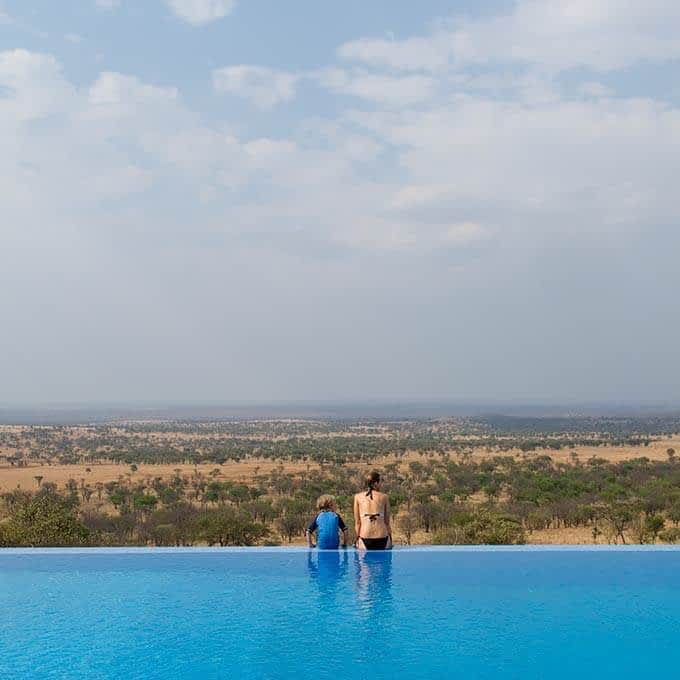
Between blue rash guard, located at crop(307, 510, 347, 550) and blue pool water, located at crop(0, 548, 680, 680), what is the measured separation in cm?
11

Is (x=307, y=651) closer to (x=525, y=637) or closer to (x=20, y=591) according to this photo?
(x=525, y=637)

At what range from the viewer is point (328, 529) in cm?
875

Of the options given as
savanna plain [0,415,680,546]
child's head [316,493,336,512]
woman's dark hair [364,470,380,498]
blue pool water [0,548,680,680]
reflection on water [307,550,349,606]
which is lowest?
savanna plain [0,415,680,546]

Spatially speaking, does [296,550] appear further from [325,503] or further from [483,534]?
[483,534]

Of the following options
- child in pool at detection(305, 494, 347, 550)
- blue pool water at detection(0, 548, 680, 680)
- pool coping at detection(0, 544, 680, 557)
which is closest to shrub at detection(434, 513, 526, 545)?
pool coping at detection(0, 544, 680, 557)

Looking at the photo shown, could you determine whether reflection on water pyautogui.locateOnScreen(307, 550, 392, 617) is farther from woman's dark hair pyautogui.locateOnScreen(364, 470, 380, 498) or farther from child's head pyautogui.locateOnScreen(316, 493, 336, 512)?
woman's dark hair pyautogui.locateOnScreen(364, 470, 380, 498)

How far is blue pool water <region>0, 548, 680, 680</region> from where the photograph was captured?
656cm

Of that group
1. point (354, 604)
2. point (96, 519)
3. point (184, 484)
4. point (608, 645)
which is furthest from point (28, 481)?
point (608, 645)

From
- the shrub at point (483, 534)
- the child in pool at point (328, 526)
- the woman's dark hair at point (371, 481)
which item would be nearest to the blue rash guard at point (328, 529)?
the child in pool at point (328, 526)

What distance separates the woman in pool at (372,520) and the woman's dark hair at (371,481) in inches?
1.2

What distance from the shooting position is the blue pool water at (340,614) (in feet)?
21.5

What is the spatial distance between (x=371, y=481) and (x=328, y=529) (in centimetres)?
87

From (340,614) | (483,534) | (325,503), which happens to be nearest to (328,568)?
(325,503)

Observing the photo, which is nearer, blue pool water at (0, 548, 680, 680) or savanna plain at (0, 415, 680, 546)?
blue pool water at (0, 548, 680, 680)
